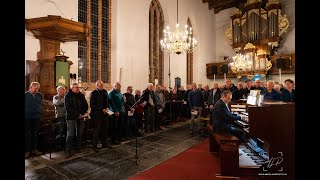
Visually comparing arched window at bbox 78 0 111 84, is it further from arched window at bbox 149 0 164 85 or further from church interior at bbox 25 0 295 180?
arched window at bbox 149 0 164 85

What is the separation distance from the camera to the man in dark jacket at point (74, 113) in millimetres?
5328

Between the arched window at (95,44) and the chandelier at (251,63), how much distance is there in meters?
8.77

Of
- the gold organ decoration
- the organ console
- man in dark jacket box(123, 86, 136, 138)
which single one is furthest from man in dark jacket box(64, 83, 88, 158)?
the gold organ decoration

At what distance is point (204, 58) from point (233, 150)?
13500 mm

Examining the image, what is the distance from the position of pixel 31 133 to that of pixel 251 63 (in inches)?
528

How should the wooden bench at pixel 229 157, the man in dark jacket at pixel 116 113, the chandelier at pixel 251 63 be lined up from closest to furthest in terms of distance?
1. the wooden bench at pixel 229 157
2. the man in dark jacket at pixel 116 113
3. the chandelier at pixel 251 63

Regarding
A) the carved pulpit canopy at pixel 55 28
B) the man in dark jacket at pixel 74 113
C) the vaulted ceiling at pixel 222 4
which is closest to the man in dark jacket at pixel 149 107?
the man in dark jacket at pixel 74 113

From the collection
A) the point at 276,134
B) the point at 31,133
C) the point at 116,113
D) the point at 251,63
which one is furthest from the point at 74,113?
the point at 251,63

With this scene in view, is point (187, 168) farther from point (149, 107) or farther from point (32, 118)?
point (149, 107)

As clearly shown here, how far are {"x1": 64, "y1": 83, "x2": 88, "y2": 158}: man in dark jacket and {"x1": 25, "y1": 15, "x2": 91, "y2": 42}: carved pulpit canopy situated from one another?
1.86 meters

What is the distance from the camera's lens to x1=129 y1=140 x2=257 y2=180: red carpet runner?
3.99 m

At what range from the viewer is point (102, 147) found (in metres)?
6.01

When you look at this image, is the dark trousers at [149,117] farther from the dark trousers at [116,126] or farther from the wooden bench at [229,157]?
the wooden bench at [229,157]
